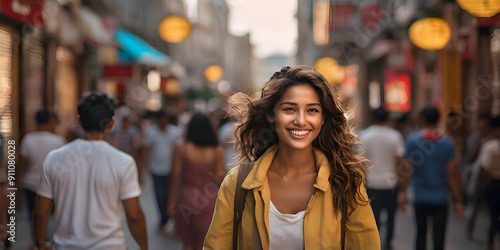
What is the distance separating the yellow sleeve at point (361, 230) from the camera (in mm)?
2500

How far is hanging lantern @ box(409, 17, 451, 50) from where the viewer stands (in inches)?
419

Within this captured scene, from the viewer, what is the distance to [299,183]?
2.66m

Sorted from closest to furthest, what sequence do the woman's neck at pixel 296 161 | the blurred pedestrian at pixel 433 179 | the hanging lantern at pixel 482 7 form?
the woman's neck at pixel 296 161
the blurred pedestrian at pixel 433 179
the hanging lantern at pixel 482 7

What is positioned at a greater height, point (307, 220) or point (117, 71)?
point (117, 71)

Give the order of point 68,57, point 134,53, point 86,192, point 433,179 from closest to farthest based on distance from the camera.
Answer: point 86,192 → point 433,179 → point 68,57 → point 134,53

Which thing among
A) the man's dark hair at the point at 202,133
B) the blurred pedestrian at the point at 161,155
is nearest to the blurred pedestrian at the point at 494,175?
the man's dark hair at the point at 202,133

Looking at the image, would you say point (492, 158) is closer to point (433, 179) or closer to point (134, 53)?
point (433, 179)

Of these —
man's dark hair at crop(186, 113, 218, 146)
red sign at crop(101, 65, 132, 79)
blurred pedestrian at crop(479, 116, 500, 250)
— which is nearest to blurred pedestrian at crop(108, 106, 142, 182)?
man's dark hair at crop(186, 113, 218, 146)

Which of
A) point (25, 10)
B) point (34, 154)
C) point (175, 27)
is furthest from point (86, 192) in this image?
point (175, 27)

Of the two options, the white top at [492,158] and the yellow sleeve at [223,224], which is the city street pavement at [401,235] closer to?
the white top at [492,158]

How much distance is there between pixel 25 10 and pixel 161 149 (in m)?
3.44

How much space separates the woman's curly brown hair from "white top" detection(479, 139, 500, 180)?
4587 mm

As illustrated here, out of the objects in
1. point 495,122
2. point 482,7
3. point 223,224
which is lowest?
point 223,224

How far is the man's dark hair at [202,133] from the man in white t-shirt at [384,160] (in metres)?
2.11
